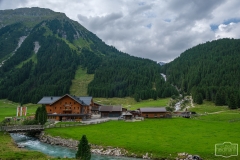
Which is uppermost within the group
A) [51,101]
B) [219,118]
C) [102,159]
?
[51,101]

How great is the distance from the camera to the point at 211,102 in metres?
142

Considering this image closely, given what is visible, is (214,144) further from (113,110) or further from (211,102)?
(211,102)

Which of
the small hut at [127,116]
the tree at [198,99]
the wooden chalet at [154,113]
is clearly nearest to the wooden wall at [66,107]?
the small hut at [127,116]

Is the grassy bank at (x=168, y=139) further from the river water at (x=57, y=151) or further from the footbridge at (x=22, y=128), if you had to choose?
the river water at (x=57, y=151)

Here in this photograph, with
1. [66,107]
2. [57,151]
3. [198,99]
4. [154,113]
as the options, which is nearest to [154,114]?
[154,113]

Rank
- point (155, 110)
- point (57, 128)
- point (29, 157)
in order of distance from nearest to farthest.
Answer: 1. point (29, 157)
2. point (57, 128)
3. point (155, 110)

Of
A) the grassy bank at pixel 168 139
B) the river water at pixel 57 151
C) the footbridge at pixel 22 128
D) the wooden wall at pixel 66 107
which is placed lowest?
the river water at pixel 57 151

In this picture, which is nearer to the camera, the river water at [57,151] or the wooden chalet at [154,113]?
the river water at [57,151]

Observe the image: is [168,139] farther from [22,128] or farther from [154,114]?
[154,114]

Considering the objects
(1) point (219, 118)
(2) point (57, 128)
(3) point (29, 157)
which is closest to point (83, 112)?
(2) point (57, 128)

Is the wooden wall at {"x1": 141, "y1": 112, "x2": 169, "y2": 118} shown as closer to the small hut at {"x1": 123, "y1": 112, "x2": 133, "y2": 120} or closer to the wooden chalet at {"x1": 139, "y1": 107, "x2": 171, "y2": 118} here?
the wooden chalet at {"x1": 139, "y1": 107, "x2": 171, "y2": 118}

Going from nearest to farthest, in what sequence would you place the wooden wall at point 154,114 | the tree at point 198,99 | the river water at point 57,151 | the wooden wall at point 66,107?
the river water at point 57,151 → the wooden wall at point 154,114 → the wooden wall at point 66,107 → the tree at point 198,99

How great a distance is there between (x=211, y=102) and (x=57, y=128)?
4247 inches

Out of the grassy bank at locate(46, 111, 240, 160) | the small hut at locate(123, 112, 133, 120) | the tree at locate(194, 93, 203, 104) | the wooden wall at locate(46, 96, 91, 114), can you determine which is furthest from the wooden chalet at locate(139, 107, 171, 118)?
the tree at locate(194, 93, 203, 104)
